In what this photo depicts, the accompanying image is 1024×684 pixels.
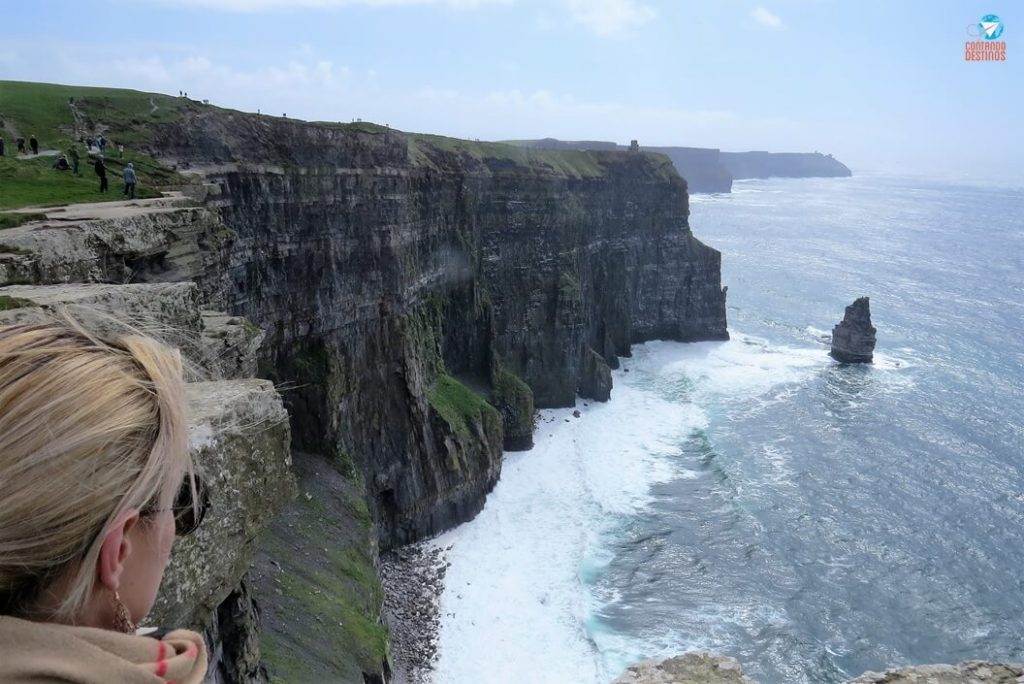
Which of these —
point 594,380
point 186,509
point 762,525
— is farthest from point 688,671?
point 594,380

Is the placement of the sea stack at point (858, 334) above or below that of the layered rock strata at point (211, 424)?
below

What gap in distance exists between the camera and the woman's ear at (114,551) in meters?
2.84

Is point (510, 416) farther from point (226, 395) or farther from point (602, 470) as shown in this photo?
point (226, 395)

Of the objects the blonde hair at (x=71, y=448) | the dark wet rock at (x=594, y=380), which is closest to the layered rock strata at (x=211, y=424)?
the blonde hair at (x=71, y=448)

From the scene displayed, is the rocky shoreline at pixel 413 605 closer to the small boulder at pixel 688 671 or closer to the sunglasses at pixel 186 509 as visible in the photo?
the small boulder at pixel 688 671

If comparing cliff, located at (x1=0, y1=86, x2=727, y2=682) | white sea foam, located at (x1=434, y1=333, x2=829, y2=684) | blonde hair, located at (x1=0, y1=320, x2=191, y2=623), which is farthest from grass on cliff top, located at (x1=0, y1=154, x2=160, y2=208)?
white sea foam, located at (x1=434, y1=333, x2=829, y2=684)

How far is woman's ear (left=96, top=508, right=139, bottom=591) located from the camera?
2.84 m

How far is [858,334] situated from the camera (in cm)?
7912

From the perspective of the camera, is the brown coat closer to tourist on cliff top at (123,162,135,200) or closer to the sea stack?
tourist on cliff top at (123,162,135,200)

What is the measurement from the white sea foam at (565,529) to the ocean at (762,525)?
0.14m

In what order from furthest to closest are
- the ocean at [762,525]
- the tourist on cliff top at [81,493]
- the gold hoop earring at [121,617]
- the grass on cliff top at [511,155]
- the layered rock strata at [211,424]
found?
the grass on cliff top at [511,155] < the ocean at [762,525] < the layered rock strata at [211,424] < the gold hoop earring at [121,617] < the tourist on cliff top at [81,493]

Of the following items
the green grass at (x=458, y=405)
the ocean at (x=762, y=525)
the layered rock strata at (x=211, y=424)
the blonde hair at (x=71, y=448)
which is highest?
the blonde hair at (x=71, y=448)

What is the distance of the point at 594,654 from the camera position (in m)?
32.8

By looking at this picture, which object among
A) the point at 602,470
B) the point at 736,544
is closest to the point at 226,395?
the point at 736,544
